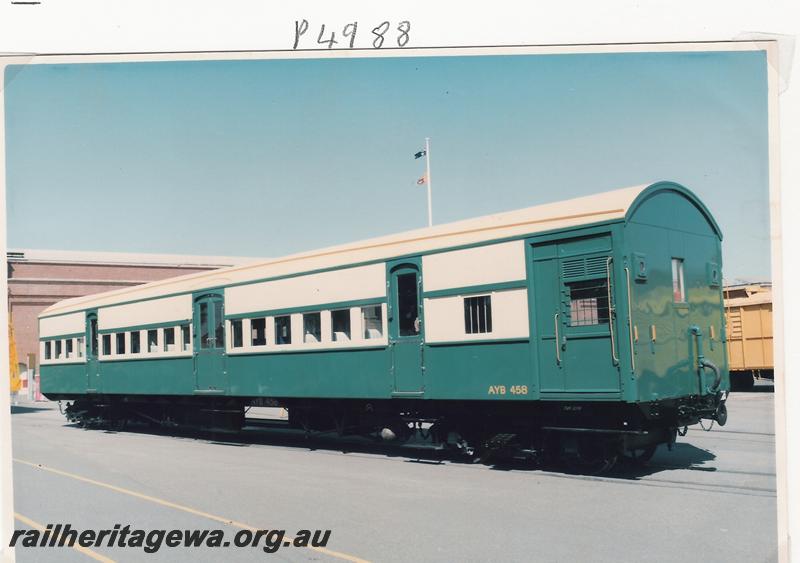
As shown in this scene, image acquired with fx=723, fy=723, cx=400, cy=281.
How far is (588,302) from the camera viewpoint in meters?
9.45

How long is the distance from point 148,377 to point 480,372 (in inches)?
374

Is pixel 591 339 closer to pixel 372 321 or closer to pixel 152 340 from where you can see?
pixel 372 321

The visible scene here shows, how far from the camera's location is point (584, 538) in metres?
6.86

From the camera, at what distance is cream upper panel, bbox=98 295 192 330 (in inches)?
623

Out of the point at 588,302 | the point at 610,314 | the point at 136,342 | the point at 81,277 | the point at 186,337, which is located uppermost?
the point at 81,277

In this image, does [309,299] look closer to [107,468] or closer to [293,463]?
[293,463]

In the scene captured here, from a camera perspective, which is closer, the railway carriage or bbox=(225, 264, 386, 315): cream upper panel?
the railway carriage

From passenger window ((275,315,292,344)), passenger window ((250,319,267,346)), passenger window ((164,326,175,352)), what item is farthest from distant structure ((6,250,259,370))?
passenger window ((275,315,292,344))

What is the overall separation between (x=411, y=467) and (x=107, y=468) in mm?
5085

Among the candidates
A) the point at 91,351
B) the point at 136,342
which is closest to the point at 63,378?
the point at 91,351

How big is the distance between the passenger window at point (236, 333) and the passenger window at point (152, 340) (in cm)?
304

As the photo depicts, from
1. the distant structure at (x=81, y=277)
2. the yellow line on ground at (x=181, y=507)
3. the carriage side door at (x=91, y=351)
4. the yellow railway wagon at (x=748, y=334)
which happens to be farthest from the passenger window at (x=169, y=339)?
the yellow railway wagon at (x=748, y=334)

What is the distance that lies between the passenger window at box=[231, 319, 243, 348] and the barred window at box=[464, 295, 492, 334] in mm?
5651

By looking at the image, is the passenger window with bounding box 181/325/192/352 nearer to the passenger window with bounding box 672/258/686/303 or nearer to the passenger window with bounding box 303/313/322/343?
the passenger window with bounding box 303/313/322/343
